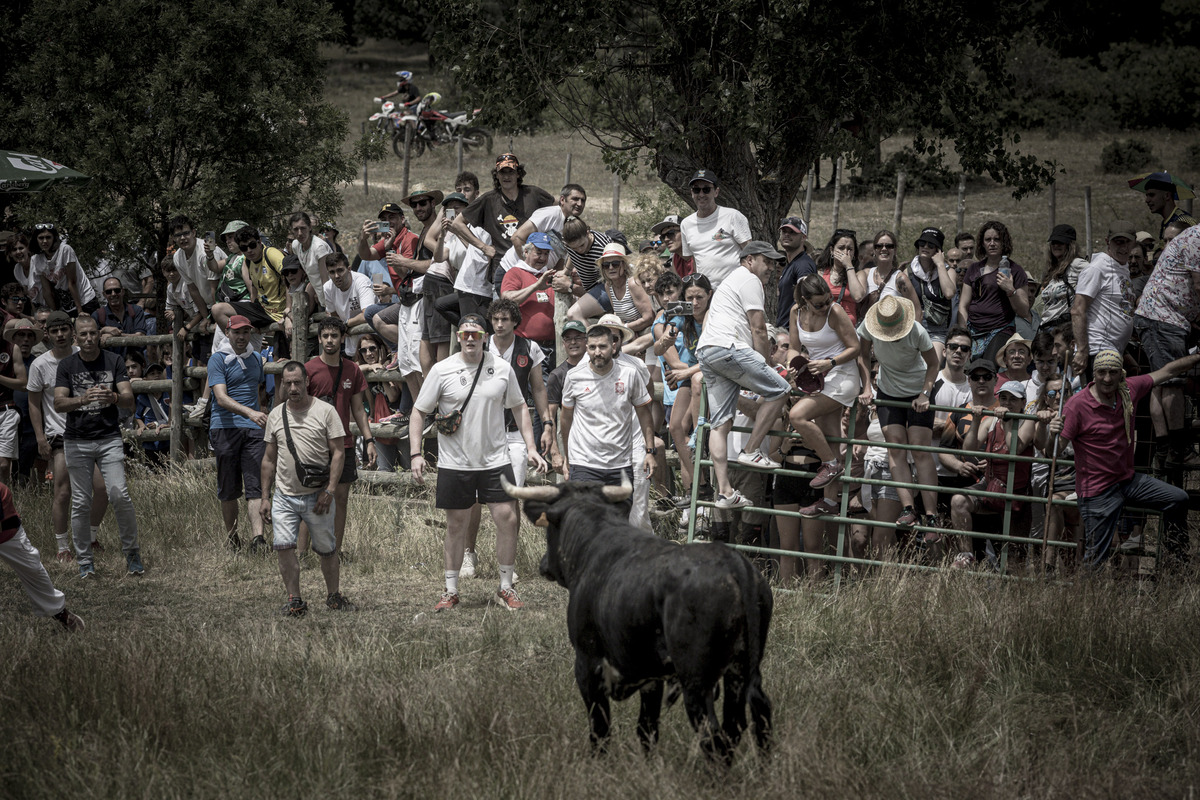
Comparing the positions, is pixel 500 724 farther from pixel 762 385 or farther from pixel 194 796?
pixel 762 385

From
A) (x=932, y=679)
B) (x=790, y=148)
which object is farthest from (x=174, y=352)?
(x=932, y=679)

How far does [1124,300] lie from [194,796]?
24.7ft

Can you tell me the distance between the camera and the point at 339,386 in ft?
33.2

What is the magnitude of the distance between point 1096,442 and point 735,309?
2711mm

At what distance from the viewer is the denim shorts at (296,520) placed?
342 inches

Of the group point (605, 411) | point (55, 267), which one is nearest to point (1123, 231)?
point (605, 411)

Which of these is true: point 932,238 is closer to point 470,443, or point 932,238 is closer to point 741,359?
point 741,359

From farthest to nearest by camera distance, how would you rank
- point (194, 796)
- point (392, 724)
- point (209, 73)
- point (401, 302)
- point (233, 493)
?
point (209, 73) → point (401, 302) → point (233, 493) → point (392, 724) → point (194, 796)

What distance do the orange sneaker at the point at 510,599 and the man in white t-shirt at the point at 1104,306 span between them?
4704mm

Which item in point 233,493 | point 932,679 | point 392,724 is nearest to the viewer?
point 392,724

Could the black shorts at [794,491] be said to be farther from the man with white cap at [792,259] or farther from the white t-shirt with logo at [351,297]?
the white t-shirt with logo at [351,297]

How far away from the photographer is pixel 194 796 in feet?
17.1

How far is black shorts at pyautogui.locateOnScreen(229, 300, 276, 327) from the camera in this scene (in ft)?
41.9

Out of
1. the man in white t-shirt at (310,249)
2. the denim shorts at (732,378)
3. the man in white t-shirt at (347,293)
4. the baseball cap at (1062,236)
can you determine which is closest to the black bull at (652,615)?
the denim shorts at (732,378)
